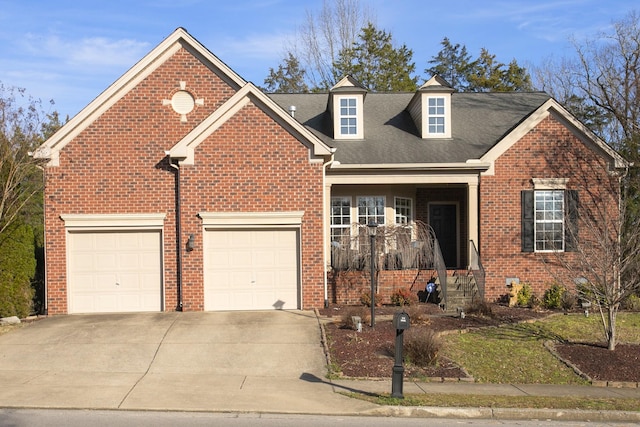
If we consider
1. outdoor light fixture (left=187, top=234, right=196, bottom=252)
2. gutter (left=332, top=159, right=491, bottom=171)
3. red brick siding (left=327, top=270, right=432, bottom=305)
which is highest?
gutter (left=332, top=159, right=491, bottom=171)

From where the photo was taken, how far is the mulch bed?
1023cm

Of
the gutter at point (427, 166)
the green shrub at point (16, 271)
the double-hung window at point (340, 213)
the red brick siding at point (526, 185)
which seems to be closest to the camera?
the green shrub at point (16, 271)

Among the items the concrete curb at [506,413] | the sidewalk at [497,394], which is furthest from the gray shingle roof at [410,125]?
the concrete curb at [506,413]

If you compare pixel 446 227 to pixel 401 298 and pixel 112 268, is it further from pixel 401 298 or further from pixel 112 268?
pixel 112 268

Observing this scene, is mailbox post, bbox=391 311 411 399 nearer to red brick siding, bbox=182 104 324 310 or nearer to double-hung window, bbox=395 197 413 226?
red brick siding, bbox=182 104 324 310

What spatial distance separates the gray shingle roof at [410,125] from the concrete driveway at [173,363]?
5.89 m

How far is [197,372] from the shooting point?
10047 mm

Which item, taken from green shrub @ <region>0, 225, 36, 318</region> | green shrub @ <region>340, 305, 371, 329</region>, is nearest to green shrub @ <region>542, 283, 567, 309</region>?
green shrub @ <region>340, 305, 371, 329</region>

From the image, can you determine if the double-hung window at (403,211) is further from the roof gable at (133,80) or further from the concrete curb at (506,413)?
the concrete curb at (506,413)

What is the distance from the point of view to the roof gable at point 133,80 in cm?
1442

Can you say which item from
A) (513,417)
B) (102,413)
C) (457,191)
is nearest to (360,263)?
(457,191)

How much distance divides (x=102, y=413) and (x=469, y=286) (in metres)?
10.6

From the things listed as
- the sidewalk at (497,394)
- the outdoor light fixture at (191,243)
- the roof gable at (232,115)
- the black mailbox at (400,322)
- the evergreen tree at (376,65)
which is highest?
the evergreen tree at (376,65)

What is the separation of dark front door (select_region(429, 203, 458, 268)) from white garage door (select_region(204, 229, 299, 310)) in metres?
6.36
